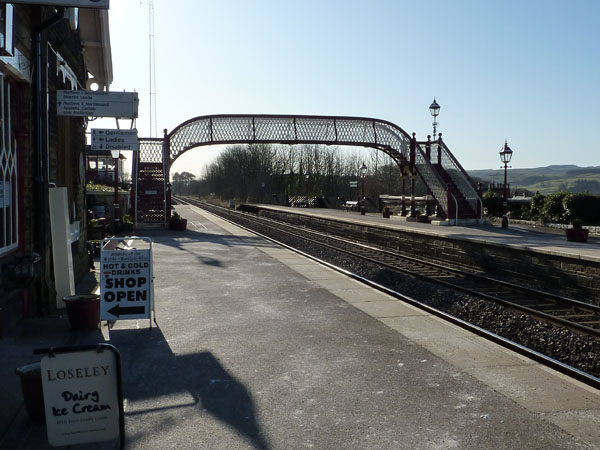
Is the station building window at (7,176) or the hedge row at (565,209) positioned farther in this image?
the hedge row at (565,209)

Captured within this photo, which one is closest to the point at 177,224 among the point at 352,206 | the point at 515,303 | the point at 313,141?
the point at 313,141

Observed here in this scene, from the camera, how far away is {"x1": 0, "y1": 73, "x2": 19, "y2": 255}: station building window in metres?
7.20

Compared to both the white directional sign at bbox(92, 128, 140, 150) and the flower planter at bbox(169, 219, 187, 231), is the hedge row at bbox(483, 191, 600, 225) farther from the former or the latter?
the white directional sign at bbox(92, 128, 140, 150)

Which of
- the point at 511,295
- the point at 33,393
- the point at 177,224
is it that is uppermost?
the point at 177,224

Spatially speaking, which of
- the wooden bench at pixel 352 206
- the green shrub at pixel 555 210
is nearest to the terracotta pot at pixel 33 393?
the green shrub at pixel 555 210

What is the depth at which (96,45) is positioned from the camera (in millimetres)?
14289

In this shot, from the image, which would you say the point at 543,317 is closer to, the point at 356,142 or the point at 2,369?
the point at 2,369

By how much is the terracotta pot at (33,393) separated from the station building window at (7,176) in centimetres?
308

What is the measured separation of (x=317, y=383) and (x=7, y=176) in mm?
5014

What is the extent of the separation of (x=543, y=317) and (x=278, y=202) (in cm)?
6375

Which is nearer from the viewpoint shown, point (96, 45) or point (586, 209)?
point (96, 45)

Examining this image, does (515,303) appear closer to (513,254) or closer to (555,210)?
(513,254)

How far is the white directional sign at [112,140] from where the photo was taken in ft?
35.4

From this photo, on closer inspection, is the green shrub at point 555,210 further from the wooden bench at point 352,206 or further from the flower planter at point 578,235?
the wooden bench at point 352,206
